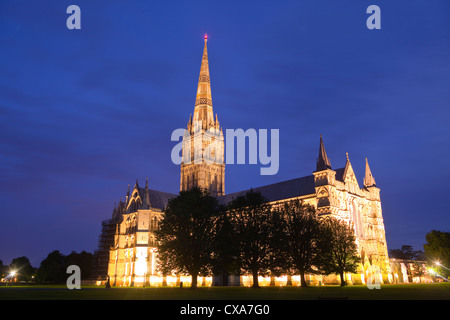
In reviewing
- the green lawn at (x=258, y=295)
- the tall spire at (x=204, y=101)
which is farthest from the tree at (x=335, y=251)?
the tall spire at (x=204, y=101)

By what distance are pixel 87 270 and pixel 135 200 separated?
41618mm

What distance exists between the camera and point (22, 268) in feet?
444

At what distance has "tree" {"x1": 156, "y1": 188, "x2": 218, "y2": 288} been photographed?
49250mm

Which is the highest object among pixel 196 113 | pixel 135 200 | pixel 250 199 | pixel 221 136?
pixel 196 113

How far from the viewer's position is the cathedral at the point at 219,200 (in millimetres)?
67500

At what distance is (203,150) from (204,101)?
53.3 ft

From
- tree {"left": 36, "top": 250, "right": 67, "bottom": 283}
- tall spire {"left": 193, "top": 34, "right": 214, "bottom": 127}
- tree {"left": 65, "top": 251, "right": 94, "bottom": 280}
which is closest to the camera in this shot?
tall spire {"left": 193, "top": 34, "right": 214, "bottom": 127}

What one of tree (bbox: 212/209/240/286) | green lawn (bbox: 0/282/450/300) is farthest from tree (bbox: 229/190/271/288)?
green lawn (bbox: 0/282/450/300)

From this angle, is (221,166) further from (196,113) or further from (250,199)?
(250,199)

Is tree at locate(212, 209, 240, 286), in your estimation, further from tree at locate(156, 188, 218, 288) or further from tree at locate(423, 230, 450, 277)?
tree at locate(423, 230, 450, 277)

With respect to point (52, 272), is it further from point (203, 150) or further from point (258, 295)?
point (258, 295)
